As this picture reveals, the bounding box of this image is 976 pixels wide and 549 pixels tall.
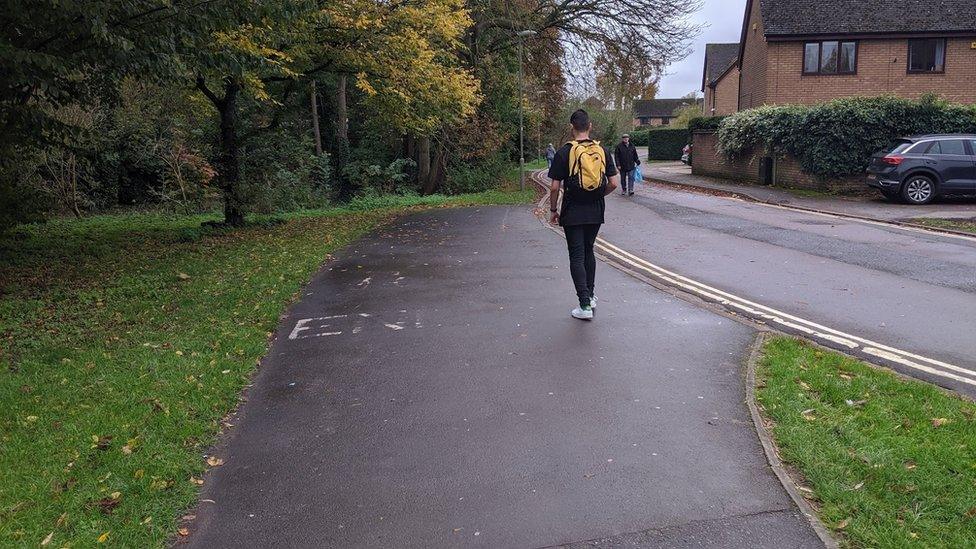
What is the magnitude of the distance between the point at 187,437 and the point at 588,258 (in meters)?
3.96

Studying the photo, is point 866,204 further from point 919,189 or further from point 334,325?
point 334,325

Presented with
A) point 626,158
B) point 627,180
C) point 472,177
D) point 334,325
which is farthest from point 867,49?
point 334,325

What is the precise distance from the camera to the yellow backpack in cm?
659

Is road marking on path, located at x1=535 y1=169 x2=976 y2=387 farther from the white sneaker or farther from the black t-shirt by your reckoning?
the black t-shirt

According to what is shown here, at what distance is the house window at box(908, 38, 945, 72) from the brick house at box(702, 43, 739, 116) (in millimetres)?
10318

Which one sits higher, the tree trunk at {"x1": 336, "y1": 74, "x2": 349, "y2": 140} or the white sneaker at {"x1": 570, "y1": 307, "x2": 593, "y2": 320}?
the tree trunk at {"x1": 336, "y1": 74, "x2": 349, "y2": 140}

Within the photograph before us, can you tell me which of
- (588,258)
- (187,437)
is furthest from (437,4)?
(187,437)

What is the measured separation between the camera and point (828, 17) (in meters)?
27.6

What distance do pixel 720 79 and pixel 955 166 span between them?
97.7 ft

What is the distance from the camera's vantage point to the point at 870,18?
27391 millimetres

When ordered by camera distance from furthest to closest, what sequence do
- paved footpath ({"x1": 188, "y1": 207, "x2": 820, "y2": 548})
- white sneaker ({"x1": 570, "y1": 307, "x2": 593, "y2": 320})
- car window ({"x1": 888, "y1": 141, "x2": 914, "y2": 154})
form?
car window ({"x1": 888, "y1": 141, "x2": 914, "y2": 154}), white sneaker ({"x1": 570, "y1": 307, "x2": 593, "y2": 320}), paved footpath ({"x1": 188, "y1": 207, "x2": 820, "y2": 548})

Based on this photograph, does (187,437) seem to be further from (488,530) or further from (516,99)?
(516,99)

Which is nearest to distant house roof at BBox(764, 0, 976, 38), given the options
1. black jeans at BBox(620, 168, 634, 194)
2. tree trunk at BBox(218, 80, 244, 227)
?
black jeans at BBox(620, 168, 634, 194)

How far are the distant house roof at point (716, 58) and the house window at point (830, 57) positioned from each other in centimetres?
2508
